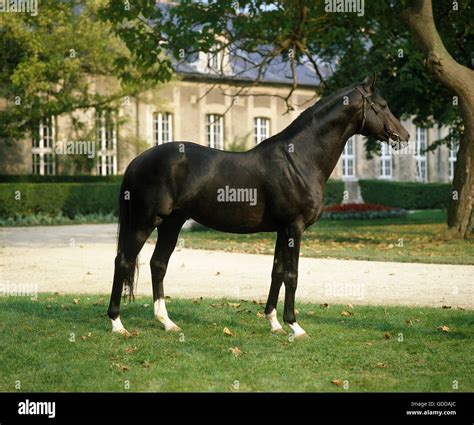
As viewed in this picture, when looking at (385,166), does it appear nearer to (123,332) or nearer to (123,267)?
(123,267)

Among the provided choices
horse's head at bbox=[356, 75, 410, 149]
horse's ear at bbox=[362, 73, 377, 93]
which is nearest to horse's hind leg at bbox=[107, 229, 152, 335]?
horse's head at bbox=[356, 75, 410, 149]

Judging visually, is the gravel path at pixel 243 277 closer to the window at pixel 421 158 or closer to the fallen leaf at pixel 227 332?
the fallen leaf at pixel 227 332

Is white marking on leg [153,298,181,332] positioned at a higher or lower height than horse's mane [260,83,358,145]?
lower

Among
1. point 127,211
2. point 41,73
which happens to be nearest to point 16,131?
point 41,73

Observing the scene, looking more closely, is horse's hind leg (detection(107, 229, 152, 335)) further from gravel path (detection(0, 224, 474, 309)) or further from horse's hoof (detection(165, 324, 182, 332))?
gravel path (detection(0, 224, 474, 309))

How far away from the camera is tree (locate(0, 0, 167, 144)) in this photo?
78.5ft

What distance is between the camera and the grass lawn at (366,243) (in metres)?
14.4

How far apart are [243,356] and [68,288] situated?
16.5 ft

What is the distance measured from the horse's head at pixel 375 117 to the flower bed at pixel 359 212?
750 inches

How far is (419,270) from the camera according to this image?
12.5m

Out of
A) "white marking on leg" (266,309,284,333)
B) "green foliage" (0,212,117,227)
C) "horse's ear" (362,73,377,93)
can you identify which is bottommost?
"green foliage" (0,212,117,227)

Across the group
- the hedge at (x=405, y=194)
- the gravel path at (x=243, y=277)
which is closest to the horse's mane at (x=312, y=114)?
the gravel path at (x=243, y=277)

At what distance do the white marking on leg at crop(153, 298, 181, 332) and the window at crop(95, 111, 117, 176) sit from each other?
73.5ft

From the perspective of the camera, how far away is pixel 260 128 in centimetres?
3872
